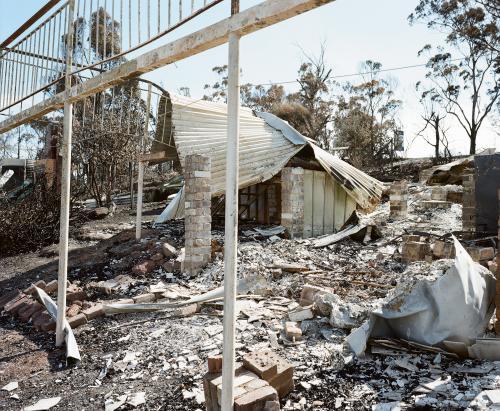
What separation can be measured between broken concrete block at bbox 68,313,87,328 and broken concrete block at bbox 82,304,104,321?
0.30 feet

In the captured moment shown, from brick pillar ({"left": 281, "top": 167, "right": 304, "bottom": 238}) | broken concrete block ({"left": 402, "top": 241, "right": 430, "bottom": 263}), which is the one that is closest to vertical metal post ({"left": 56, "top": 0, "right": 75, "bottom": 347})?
broken concrete block ({"left": 402, "top": 241, "right": 430, "bottom": 263})

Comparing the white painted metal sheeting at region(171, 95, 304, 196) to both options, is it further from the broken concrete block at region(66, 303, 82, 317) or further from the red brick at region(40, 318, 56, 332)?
the red brick at region(40, 318, 56, 332)

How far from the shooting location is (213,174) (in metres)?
9.34

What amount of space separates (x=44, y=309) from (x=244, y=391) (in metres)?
3.88

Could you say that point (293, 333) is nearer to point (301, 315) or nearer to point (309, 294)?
point (301, 315)

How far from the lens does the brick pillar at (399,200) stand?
10.8 m

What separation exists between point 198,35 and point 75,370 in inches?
128

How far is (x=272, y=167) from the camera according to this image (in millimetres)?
9742

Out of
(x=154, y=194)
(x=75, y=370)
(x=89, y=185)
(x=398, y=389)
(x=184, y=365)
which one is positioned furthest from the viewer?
(x=154, y=194)

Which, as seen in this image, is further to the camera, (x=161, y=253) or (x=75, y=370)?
(x=161, y=253)

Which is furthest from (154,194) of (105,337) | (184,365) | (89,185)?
(184,365)

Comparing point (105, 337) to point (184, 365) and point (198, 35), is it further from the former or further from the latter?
point (198, 35)

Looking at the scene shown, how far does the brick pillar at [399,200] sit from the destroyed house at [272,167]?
652 mm

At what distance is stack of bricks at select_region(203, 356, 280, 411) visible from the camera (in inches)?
97.0
